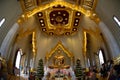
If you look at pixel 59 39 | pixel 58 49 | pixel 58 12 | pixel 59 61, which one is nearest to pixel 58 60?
pixel 59 61

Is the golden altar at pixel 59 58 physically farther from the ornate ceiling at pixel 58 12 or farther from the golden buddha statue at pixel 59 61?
the ornate ceiling at pixel 58 12

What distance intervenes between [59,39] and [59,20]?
16.5 feet

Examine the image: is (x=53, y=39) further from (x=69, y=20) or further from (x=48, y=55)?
(x=69, y=20)

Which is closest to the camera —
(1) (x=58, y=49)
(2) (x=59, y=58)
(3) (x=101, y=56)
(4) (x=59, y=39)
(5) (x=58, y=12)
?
(3) (x=101, y=56)

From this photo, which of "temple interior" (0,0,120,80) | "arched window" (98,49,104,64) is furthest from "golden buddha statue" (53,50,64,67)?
"arched window" (98,49,104,64)

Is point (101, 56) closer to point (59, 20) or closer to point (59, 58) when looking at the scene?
point (59, 20)

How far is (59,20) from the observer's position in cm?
2578

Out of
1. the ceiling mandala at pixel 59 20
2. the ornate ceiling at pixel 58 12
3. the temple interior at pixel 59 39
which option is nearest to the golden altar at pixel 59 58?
the temple interior at pixel 59 39

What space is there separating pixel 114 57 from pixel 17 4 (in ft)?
32.3

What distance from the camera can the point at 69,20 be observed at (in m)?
25.4

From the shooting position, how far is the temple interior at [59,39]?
16.7 m

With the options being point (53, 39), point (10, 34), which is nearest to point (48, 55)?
point (53, 39)

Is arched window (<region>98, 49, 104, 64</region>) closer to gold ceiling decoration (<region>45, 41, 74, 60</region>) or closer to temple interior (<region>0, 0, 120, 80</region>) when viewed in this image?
temple interior (<region>0, 0, 120, 80</region>)

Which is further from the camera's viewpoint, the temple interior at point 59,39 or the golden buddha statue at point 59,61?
the golden buddha statue at point 59,61
